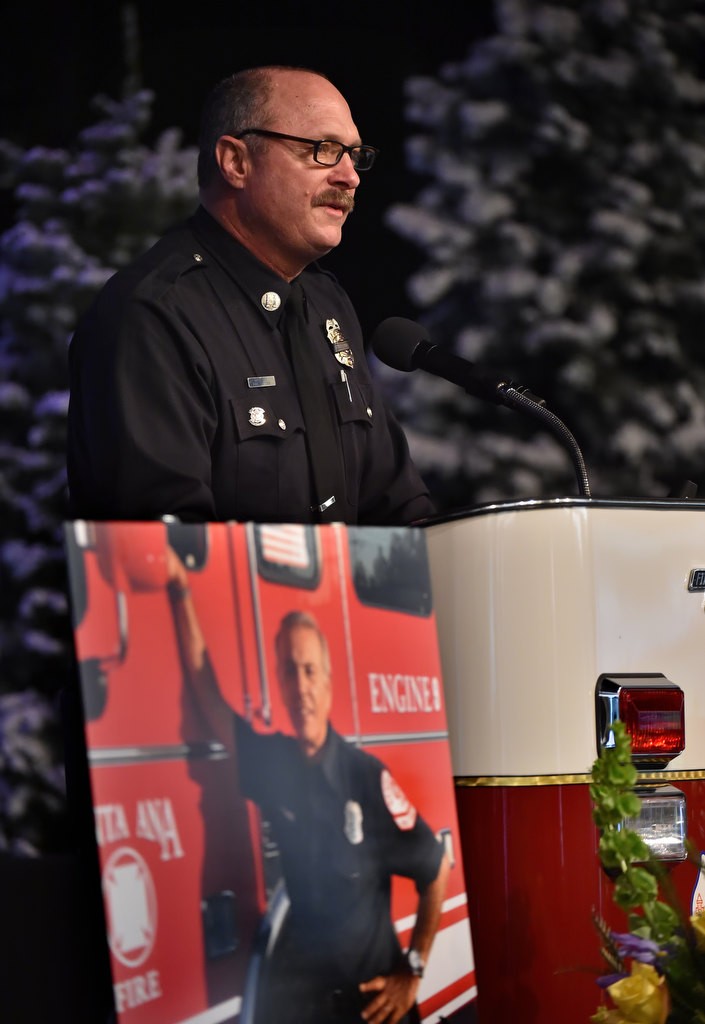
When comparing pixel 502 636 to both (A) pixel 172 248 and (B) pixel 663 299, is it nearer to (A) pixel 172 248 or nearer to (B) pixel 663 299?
(A) pixel 172 248

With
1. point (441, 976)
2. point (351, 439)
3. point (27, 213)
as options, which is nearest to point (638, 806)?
point (441, 976)

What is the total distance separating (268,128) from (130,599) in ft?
3.52

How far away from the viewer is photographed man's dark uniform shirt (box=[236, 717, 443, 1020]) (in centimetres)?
125

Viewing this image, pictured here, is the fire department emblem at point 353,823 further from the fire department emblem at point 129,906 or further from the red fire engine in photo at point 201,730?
the fire department emblem at point 129,906

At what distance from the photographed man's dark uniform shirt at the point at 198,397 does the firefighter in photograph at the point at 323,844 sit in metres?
0.42

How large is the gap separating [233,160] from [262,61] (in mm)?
2135

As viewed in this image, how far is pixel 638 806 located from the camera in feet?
4.08

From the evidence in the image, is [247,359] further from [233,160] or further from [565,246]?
[565,246]

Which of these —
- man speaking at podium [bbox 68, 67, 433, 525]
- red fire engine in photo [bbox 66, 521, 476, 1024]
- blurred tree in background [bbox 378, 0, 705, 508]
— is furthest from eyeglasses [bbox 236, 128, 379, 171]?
blurred tree in background [bbox 378, 0, 705, 508]

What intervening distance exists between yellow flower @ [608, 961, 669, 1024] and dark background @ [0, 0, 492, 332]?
9.48ft

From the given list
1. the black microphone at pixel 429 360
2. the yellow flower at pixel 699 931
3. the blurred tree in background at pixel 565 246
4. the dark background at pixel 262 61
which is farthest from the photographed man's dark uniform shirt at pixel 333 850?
A: the dark background at pixel 262 61

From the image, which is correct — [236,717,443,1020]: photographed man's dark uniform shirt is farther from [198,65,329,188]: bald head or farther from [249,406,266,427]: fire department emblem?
[198,65,329,188]: bald head

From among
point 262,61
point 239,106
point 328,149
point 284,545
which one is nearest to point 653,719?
point 284,545

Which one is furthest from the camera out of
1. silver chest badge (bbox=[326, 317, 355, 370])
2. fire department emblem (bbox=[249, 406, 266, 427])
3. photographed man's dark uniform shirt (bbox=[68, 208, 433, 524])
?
silver chest badge (bbox=[326, 317, 355, 370])
